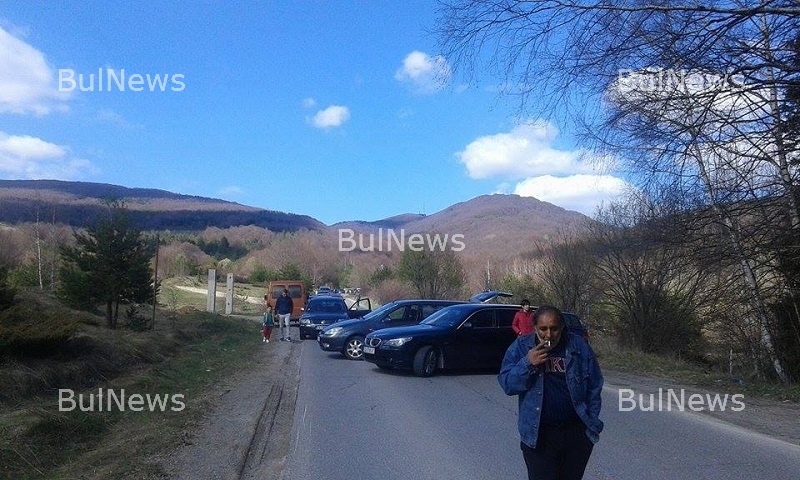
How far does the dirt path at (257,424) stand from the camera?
22.5 ft

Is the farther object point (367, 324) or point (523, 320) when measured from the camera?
point (367, 324)

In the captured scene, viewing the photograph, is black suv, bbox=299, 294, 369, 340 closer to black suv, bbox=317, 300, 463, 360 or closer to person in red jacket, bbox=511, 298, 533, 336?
black suv, bbox=317, 300, 463, 360

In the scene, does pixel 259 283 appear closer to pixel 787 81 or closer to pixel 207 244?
pixel 207 244

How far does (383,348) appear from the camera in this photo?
560 inches

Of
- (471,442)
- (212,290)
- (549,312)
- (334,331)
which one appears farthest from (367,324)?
(212,290)

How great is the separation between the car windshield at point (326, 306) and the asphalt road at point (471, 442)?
15259 millimetres

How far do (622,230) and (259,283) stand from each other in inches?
1913

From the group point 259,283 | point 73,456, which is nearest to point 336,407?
point 73,456

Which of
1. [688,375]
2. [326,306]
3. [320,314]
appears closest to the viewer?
[688,375]

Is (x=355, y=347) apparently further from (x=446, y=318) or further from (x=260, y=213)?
(x=260, y=213)

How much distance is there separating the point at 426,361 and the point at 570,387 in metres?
9.82

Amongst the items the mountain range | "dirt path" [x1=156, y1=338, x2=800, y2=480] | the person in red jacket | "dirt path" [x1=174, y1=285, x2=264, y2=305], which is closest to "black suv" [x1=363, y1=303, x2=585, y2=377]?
the person in red jacket

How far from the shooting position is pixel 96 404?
918cm

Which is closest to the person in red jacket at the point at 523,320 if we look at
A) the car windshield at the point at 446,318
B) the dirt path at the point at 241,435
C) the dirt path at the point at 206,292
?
the car windshield at the point at 446,318
